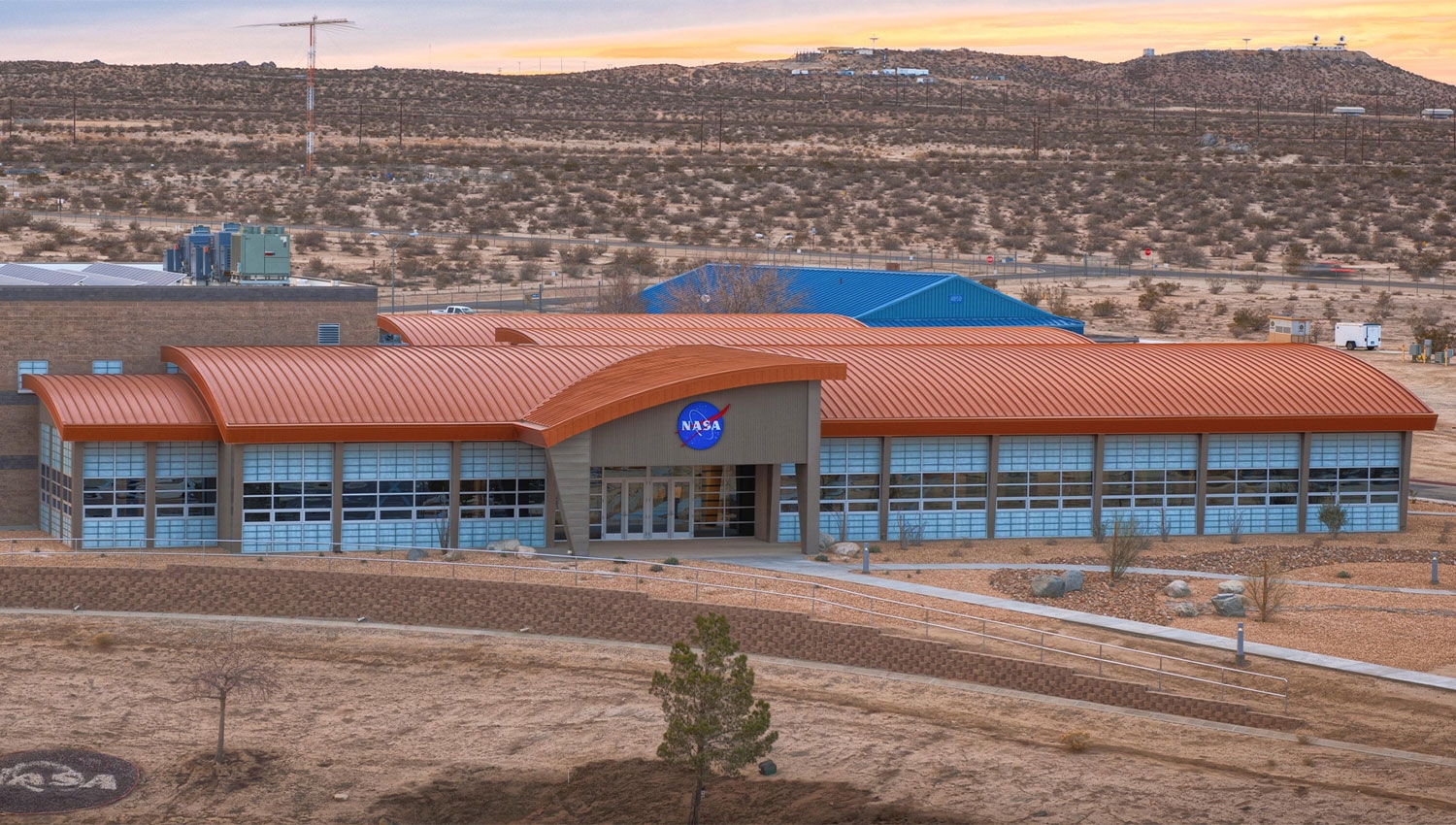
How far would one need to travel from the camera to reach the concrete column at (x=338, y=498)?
45656 millimetres

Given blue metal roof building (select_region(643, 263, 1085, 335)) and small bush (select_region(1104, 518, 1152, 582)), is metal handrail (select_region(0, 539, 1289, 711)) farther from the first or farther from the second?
blue metal roof building (select_region(643, 263, 1085, 335))

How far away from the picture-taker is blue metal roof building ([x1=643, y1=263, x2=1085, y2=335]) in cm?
7712

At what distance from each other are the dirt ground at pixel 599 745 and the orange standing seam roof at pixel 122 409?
6.71 m

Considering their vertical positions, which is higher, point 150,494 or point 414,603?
point 150,494

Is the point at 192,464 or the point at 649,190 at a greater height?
the point at 649,190

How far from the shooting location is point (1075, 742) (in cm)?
3234

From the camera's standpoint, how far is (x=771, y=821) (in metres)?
29.0

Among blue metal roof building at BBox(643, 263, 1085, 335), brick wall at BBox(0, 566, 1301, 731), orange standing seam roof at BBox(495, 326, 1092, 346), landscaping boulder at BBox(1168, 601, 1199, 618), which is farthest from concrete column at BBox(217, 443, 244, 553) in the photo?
blue metal roof building at BBox(643, 263, 1085, 335)

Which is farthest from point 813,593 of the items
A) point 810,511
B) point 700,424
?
point 700,424

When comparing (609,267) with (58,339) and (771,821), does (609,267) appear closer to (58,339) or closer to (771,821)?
(58,339)

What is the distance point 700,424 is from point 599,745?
14896 millimetres

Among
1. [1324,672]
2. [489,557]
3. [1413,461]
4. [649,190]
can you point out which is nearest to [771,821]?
[1324,672]

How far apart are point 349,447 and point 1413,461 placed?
133ft

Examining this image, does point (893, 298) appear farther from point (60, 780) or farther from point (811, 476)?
point (60, 780)
